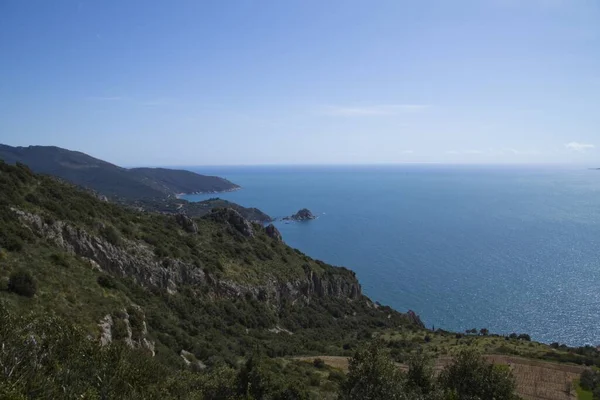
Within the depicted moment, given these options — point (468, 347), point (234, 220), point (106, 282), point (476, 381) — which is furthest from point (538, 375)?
point (234, 220)

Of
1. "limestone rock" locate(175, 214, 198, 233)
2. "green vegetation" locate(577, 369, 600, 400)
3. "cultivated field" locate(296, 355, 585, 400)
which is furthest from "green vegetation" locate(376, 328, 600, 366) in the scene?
"limestone rock" locate(175, 214, 198, 233)

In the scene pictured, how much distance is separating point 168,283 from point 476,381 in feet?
93.8

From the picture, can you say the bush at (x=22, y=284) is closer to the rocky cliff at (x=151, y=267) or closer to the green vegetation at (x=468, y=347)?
the rocky cliff at (x=151, y=267)

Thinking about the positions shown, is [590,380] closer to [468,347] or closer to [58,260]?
[468,347]

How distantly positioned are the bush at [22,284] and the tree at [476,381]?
813 inches

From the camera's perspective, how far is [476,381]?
63.3ft

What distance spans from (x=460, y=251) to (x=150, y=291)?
10984cm

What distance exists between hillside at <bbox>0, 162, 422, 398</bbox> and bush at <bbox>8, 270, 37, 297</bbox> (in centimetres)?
6

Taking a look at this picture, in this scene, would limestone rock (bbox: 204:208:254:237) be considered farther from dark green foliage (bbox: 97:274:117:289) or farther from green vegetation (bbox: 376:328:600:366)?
dark green foliage (bbox: 97:274:117:289)

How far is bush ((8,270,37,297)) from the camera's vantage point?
1903 cm

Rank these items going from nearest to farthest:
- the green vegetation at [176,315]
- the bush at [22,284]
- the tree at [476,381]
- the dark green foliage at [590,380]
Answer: the green vegetation at [176,315]
the tree at [476,381]
the bush at [22,284]
the dark green foliage at [590,380]

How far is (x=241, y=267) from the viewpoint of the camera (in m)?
50.5

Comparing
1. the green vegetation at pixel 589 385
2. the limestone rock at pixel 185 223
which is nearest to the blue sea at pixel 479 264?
the green vegetation at pixel 589 385

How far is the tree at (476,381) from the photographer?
18719 mm
